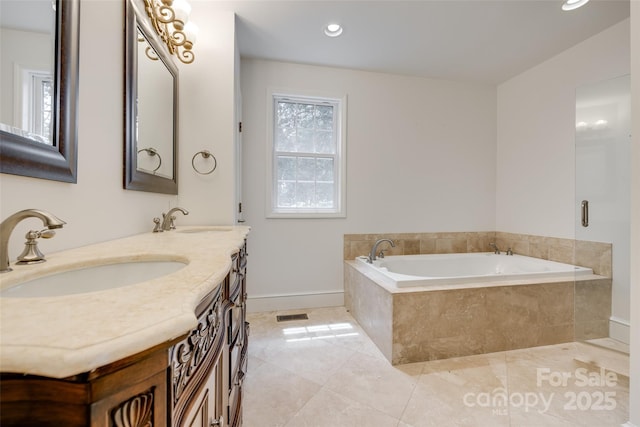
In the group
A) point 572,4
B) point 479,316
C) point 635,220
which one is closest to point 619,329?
point 479,316

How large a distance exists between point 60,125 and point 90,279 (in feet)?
1.61

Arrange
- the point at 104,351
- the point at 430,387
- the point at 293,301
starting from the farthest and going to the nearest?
the point at 293,301 < the point at 430,387 < the point at 104,351

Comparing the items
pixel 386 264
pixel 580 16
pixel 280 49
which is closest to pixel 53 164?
pixel 280 49

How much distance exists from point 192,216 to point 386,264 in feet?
5.97

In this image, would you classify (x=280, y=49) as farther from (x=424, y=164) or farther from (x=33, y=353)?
(x=33, y=353)

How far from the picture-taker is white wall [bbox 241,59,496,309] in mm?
2719

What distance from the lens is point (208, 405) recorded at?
0.69m

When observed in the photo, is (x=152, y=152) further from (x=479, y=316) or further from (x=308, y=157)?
(x=479, y=316)

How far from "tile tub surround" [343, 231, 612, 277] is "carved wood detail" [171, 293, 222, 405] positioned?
2.30 metres

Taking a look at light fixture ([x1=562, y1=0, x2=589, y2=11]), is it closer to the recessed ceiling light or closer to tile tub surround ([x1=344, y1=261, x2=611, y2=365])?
the recessed ceiling light

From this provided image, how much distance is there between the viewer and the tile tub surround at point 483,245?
229 cm

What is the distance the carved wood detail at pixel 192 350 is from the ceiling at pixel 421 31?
7.26 feet

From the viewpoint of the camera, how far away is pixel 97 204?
1.05 metres

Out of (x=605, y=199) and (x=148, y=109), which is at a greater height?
(x=148, y=109)
